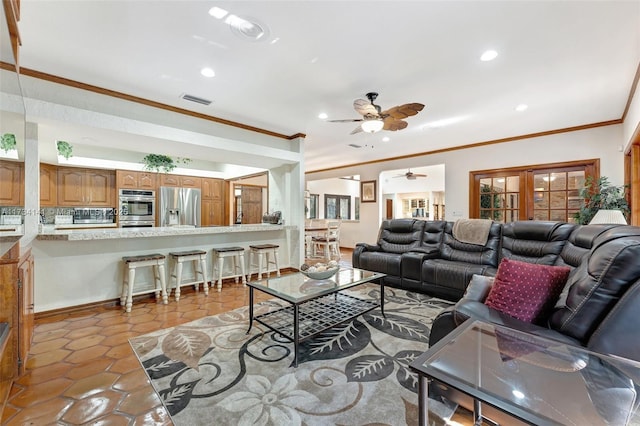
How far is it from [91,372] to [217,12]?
280 cm

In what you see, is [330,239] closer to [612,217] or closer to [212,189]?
[212,189]

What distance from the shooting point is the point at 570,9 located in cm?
199

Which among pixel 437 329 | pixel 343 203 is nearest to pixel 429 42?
pixel 437 329

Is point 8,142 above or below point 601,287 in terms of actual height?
above

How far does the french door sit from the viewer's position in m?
4.86

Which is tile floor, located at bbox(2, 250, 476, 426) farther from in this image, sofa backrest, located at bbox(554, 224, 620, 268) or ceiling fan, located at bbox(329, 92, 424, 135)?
sofa backrest, located at bbox(554, 224, 620, 268)

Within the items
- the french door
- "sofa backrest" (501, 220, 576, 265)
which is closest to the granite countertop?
"sofa backrest" (501, 220, 576, 265)

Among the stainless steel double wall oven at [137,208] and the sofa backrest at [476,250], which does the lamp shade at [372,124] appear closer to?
the sofa backrest at [476,250]

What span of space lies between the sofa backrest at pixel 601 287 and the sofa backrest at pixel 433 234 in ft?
9.27

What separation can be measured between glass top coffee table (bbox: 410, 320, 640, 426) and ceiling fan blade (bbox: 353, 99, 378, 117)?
95.3 inches

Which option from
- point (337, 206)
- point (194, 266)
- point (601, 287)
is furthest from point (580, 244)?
point (337, 206)

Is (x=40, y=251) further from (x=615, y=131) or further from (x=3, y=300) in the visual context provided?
(x=615, y=131)

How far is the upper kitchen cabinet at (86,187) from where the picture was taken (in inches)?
201

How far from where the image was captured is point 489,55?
2.56m
